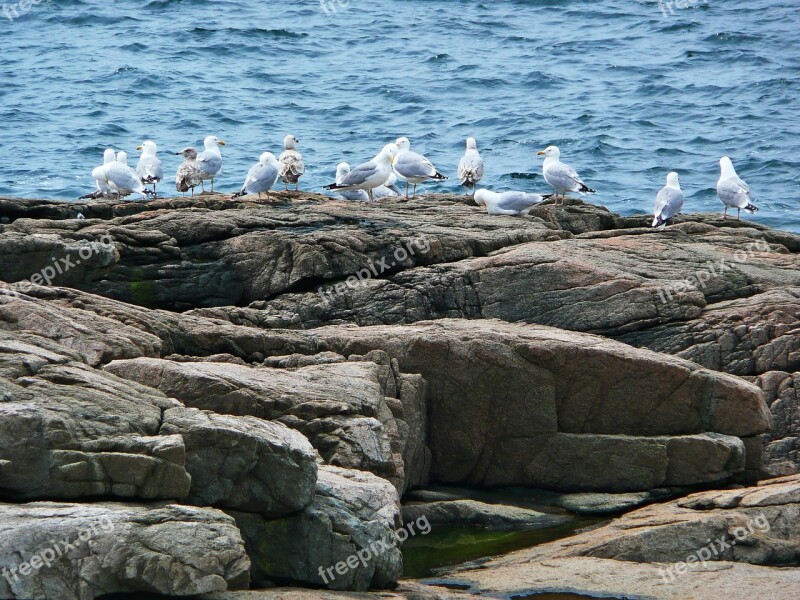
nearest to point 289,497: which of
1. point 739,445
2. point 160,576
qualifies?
point 160,576

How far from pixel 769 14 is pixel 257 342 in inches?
1402

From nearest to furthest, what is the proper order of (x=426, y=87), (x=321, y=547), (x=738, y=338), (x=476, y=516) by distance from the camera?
(x=321, y=547)
(x=476, y=516)
(x=738, y=338)
(x=426, y=87)

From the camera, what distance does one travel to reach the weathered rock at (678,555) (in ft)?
29.6

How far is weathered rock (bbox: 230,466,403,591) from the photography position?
8.20 metres

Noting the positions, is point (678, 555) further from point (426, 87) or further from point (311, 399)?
point (426, 87)

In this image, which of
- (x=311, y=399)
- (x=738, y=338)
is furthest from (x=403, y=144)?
(x=311, y=399)

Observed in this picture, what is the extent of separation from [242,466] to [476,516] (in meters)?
3.69

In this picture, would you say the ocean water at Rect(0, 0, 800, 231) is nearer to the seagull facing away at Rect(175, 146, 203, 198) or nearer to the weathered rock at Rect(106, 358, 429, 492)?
the seagull facing away at Rect(175, 146, 203, 198)

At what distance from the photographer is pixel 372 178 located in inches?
691

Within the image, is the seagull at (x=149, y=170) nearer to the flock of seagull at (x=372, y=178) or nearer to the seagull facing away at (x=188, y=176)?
the flock of seagull at (x=372, y=178)

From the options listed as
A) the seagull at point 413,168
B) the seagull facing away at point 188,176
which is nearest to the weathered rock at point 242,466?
the seagull facing away at point 188,176

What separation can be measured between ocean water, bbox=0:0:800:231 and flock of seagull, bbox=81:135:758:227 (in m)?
6.77

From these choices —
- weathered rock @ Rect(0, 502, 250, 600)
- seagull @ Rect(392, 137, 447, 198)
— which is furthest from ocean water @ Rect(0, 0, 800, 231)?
weathered rock @ Rect(0, 502, 250, 600)

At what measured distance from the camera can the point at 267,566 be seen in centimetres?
819
